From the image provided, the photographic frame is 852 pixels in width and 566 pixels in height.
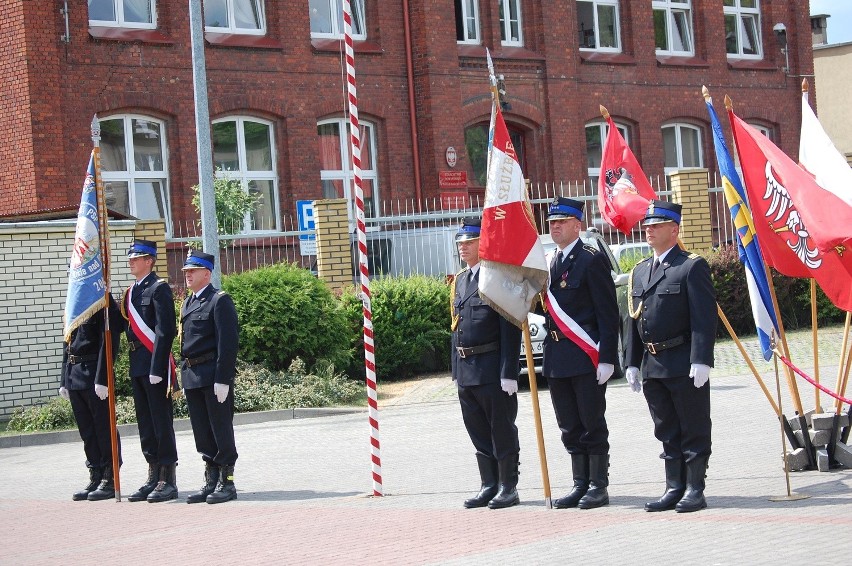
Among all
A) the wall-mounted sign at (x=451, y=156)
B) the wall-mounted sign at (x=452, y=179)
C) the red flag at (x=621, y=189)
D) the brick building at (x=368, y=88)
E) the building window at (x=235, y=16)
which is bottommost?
the red flag at (x=621, y=189)

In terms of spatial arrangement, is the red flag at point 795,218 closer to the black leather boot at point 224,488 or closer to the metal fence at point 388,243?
the black leather boot at point 224,488

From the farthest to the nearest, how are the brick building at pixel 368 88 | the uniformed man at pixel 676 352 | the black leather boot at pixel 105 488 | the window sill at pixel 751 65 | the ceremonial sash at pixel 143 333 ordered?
the window sill at pixel 751 65 → the brick building at pixel 368 88 → the black leather boot at pixel 105 488 → the ceremonial sash at pixel 143 333 → the uniformed man at pixel 676 352

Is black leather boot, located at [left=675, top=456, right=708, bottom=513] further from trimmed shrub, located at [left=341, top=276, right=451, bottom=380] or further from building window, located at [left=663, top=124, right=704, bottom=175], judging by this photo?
building window, located at [left=663, top=124, right=704, bottom=175]

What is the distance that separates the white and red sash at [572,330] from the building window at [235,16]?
17331mm

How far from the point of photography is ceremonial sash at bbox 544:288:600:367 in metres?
8.84

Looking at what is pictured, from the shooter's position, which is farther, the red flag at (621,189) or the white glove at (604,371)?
the red flag at (621,189)

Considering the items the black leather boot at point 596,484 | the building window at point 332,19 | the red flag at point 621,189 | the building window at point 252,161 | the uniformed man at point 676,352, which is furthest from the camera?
the building window at point 332,19

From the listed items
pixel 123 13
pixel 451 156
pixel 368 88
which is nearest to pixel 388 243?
pixel 451 156

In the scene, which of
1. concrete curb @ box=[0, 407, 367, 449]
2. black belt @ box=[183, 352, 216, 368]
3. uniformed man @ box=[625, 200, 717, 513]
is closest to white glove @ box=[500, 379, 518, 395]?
uniformed man @ box=[625, 200, 717, 513]

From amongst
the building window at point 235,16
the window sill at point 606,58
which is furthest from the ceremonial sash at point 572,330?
the window sill at point 606,58

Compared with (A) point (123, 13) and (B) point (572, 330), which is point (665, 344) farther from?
(A) point (123, 13)

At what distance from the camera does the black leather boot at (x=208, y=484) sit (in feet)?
34.7

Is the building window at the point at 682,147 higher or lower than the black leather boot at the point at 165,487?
higher

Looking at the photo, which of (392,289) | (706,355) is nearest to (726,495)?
(706,355)
